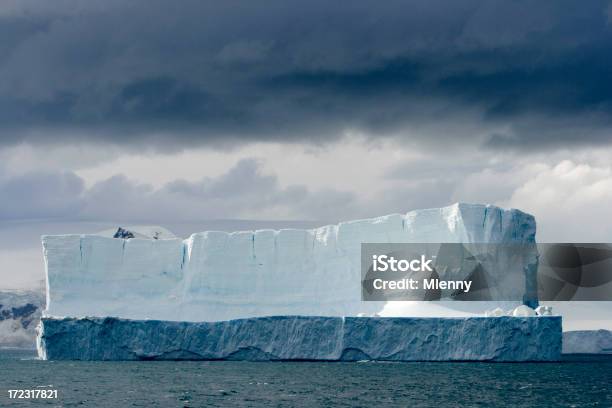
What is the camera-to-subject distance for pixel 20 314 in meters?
76.7

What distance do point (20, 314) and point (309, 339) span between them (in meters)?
47.1

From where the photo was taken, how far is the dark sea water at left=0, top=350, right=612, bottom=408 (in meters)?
22.0

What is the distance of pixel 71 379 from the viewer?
27469mm

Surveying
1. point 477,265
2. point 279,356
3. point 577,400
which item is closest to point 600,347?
point 477,265

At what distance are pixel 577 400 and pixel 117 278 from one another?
20316 mm

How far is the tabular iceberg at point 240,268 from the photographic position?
36.6 metres

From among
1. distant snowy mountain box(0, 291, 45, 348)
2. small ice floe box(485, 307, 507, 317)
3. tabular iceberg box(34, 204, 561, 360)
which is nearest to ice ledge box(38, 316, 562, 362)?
small ice floe box(485, 307, 507, 317)

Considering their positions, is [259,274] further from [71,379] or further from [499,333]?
[71,379]

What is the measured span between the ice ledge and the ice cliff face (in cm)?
180

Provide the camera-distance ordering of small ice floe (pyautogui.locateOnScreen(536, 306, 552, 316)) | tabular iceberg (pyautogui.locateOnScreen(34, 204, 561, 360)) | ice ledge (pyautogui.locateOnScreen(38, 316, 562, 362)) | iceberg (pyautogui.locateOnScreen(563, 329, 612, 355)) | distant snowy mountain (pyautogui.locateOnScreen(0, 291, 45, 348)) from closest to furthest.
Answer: ice ledge (pyautogui.locateOnScreen(38, 316, 562, 362))
small ice floe (pyautogui.locateOnScreen(536, 306, 552, 316))
tabular iceberg (pyautogui.locateOnScreen(34, 204, 561, 360))
iceberg (pyautogui.locateOnScreen(563, 329, 612, 355))
distant snowy mountain (pyautogui.locateOnScreen(0, 291, 45, 348))

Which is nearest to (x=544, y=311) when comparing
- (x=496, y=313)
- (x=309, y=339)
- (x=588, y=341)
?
(x=496, y=313)

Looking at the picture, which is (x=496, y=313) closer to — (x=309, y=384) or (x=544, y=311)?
(x=544, y=311)

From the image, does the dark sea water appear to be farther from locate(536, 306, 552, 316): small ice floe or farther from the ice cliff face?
the ice cliff face

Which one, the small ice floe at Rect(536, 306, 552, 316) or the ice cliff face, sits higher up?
the ice cliff face
